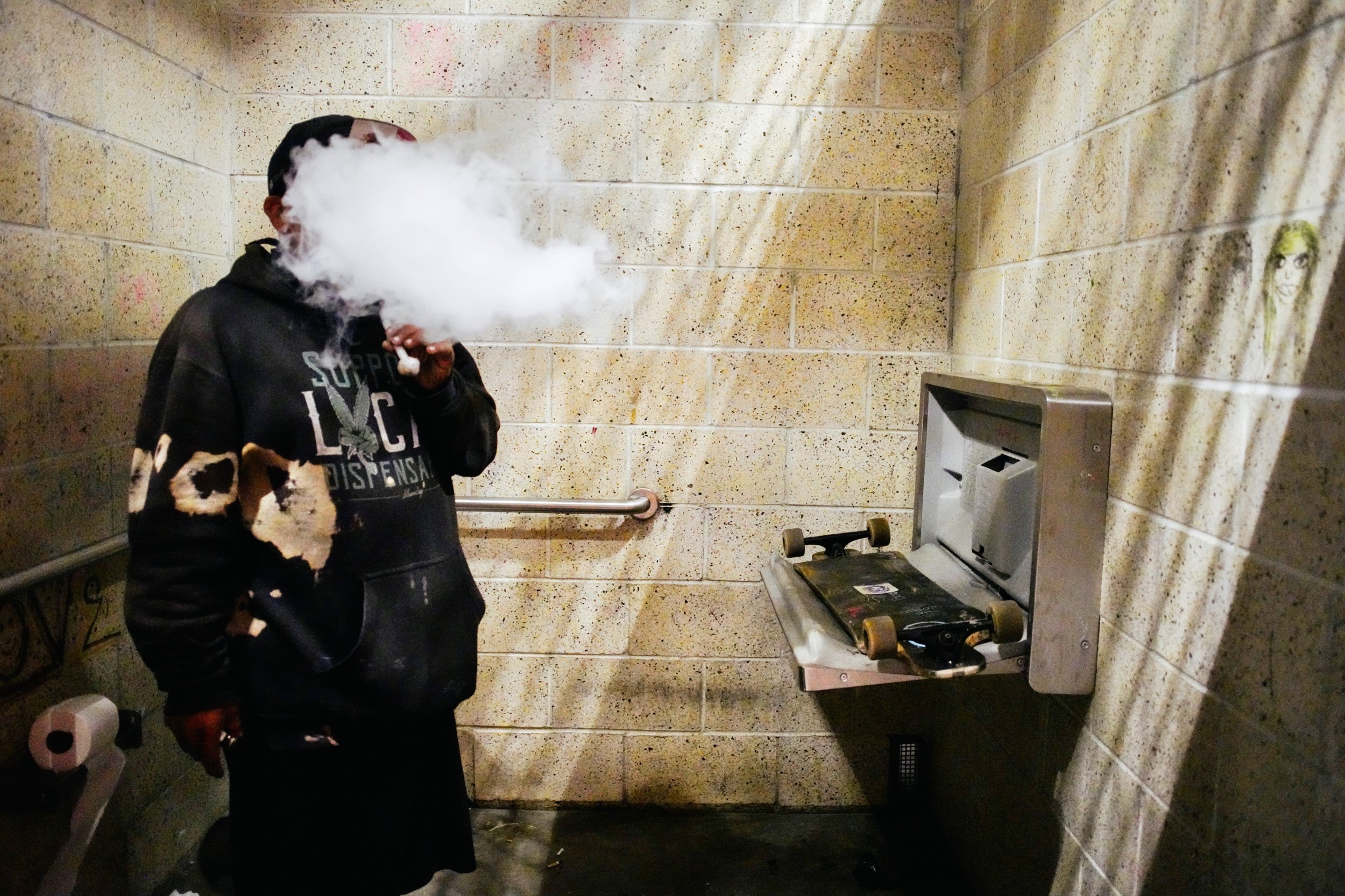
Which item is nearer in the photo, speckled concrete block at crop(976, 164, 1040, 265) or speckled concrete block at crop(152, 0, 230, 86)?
speckled concrete block at crop(976, 164, 1040, 265)

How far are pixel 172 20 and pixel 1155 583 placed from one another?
8.66 feet

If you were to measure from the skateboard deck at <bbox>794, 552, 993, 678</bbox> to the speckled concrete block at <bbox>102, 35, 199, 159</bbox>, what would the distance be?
1.97m

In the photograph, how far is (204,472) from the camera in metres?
1.46

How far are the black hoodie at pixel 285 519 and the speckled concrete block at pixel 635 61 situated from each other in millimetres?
1231

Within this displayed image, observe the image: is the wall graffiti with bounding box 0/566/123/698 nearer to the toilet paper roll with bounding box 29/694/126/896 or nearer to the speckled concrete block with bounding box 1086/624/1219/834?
the toilet paper roll with bounding box 29/694/126/896

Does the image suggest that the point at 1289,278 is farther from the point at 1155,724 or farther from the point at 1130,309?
the point at 1155,724

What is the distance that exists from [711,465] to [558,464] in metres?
0.46

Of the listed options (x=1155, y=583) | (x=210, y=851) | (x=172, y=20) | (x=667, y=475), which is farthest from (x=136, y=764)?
(x=1155, y=583)

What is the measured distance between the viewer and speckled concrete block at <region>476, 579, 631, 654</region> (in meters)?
2.69

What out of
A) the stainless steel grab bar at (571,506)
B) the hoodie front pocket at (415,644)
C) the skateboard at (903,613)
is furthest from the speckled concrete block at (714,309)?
the hoodie front pocket at (415,644)

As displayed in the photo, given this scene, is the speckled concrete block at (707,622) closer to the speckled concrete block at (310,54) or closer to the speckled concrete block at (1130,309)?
the speckled concrete block at (1130,309)

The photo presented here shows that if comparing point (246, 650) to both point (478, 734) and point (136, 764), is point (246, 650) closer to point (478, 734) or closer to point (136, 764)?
point (136, 764)

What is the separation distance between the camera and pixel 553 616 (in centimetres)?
270

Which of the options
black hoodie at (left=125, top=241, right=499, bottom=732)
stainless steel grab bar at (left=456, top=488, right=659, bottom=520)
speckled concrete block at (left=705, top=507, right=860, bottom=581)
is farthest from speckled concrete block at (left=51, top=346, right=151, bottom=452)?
speckled concrete block at (left=705, top=507, right=860, bottom=581)
